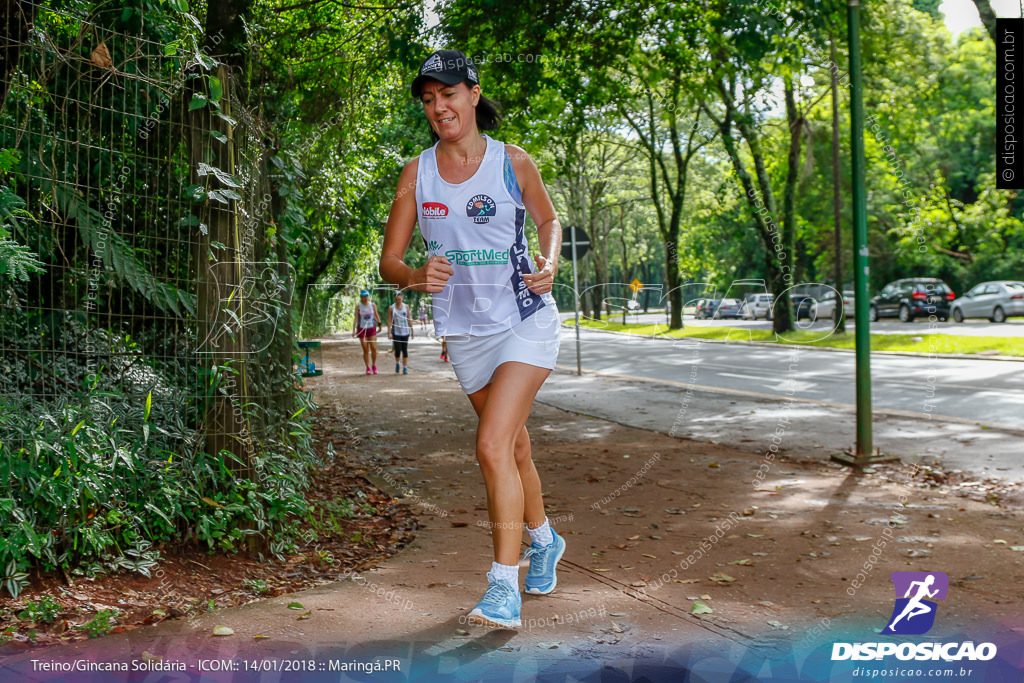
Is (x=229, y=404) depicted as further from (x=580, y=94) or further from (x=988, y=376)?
(x=988, y=376)

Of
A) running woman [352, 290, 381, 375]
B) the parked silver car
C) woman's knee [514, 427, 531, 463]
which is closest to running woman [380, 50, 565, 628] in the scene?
woman's knee [514, 427, 531, 463]

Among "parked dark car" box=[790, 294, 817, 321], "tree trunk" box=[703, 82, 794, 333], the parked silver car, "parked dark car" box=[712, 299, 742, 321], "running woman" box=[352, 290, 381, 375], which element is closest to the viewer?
"running woman" box=[352, 290, 381, 375]

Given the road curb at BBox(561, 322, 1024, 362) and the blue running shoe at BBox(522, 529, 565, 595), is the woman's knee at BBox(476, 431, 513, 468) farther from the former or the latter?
the road curb at BBox(561, 322, 1024, 362)

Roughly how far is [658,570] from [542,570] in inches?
32.0

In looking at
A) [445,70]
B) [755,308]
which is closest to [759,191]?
[755,308]

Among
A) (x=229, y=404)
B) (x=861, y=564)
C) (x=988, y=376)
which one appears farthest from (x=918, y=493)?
(x=988, y=376)

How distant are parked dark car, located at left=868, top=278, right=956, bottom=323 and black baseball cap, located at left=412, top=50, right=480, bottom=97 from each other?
29.9 m

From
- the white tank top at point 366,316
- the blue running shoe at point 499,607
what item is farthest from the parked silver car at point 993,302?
the blue running shoe at point 499,607

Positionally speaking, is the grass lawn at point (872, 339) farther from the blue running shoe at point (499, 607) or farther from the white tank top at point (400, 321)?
the blue running shoe at point (499, 607)

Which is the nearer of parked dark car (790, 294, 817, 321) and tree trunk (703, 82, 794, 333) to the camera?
tree trunk (703, 82, 794, 333)

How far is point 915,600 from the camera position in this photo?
384cm

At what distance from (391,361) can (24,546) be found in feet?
61.0

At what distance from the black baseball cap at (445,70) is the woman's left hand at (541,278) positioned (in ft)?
2.51

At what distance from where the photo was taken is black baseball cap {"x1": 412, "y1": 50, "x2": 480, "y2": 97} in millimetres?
3412
